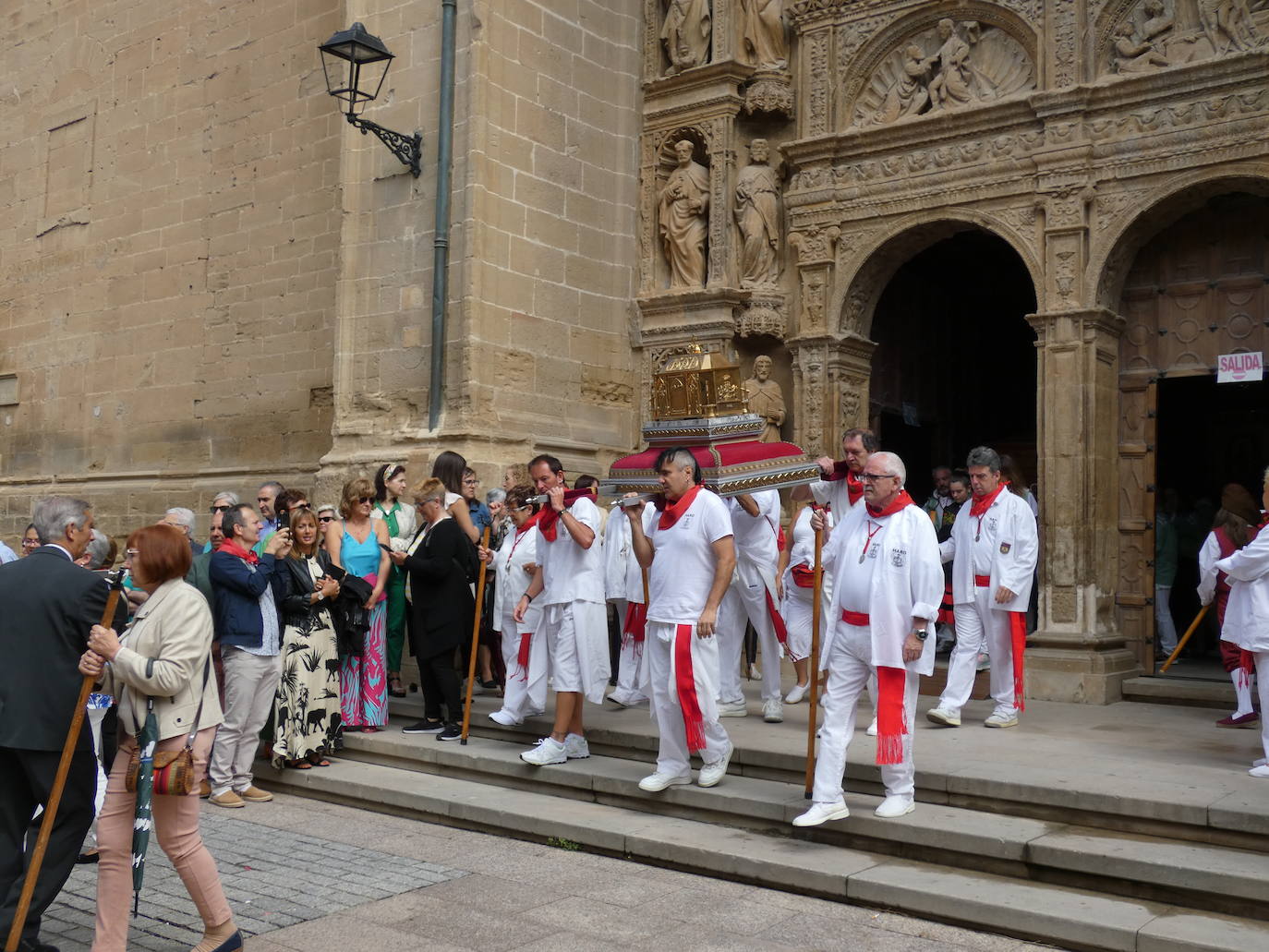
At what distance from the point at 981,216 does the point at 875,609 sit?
530cm

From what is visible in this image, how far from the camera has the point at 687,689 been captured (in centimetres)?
639

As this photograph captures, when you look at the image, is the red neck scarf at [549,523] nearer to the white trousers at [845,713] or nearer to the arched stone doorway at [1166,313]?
the white trousers at [845,713]

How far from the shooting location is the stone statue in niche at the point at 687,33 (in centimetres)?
1152

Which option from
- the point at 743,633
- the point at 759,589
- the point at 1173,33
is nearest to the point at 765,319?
the point at 759,589

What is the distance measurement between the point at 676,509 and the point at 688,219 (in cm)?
563

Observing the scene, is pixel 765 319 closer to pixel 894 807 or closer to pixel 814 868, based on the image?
pixel 894 807

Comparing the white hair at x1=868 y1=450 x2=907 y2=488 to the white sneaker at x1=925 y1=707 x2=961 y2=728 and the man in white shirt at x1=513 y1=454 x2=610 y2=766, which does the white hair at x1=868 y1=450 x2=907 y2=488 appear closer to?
the man in white shirt at x1=513 y1=454 x2=610 y2=766

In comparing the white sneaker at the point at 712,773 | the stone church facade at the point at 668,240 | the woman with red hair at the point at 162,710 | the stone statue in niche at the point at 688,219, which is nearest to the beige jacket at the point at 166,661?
the woman with red hair at the point at 162,710

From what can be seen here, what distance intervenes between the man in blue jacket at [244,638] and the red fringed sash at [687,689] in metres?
2.33

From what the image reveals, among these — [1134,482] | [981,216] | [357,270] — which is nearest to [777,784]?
[1134,482]

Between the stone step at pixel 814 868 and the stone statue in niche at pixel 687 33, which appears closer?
the stone step at pixel 814 868

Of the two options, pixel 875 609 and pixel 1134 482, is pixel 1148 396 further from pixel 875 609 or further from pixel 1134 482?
pixel 875 609

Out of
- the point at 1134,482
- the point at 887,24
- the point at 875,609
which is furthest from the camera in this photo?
the point at 887,24

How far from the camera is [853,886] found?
5.33m
